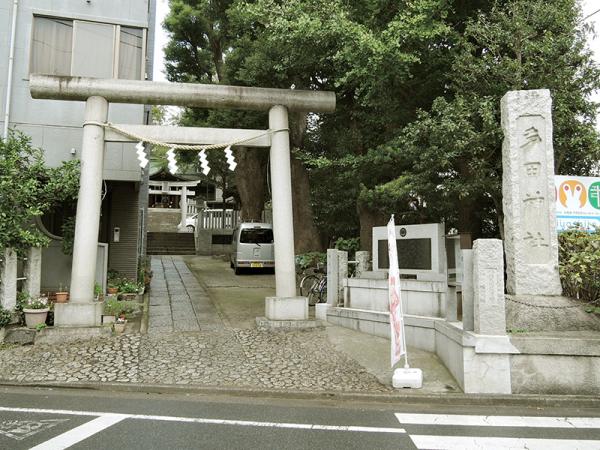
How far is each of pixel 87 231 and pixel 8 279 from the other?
5.31ft

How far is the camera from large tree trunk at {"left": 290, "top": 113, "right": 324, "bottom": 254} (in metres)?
16.2

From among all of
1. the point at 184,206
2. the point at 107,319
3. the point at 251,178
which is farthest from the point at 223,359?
the point at 184,206

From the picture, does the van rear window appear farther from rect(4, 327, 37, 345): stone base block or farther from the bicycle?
rect(4, 327, 37, 345): stone base block

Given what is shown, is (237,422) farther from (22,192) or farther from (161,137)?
(22,192)

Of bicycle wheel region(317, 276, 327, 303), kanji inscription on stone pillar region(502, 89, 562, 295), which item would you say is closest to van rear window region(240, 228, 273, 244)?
bicycle wheel region(317, 276, 327, 303)

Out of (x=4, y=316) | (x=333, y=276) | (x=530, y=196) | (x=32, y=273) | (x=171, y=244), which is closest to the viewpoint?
(x=530, y=196)

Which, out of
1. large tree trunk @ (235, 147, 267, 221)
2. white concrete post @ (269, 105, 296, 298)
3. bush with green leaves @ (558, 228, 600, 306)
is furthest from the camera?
large tree trunk @ (235, 147, 267, 221)

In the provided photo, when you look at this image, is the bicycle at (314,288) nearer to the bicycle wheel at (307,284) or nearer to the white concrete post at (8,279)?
the bicycle wheel at (307,284)

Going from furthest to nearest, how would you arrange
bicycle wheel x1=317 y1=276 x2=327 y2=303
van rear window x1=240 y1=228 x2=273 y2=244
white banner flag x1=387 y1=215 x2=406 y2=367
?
van rear window x1=240 y1=228 x2=273 y2=244 < bicycle wheel x1=317 y1=276 x2=327 y2=303 < white banner flag x1=387 y1=215 x2=406 y2=367

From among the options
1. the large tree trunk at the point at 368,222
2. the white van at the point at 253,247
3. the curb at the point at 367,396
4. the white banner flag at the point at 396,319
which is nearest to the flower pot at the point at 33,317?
the curb at the point at 367,396

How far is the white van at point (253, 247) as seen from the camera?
17859mm

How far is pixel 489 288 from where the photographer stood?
5918 millimetres

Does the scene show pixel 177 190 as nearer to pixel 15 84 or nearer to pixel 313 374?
pixel 15 84

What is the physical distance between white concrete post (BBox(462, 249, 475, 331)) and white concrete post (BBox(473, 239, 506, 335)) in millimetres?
275
